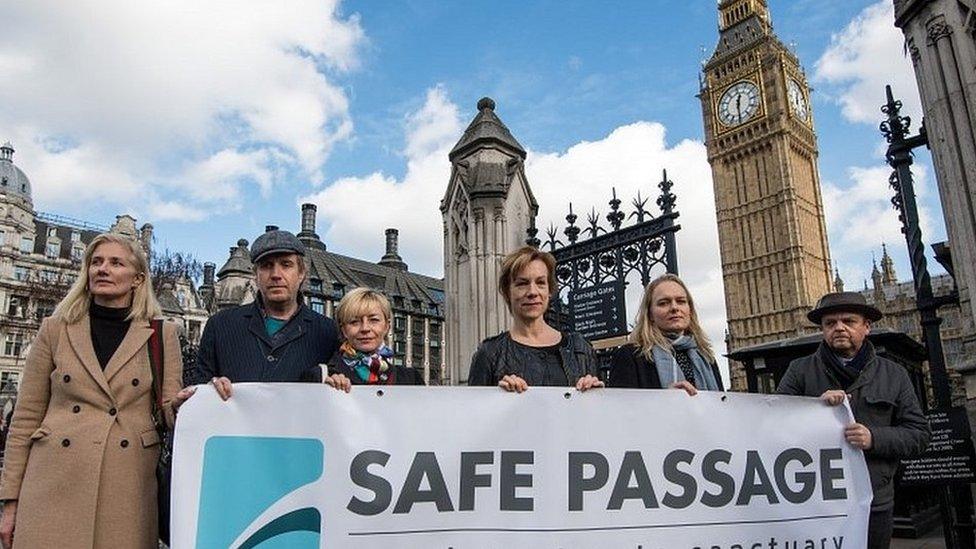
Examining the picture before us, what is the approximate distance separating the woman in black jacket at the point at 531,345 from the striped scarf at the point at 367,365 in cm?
42

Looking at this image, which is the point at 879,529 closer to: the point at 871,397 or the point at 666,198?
the point at 871,397

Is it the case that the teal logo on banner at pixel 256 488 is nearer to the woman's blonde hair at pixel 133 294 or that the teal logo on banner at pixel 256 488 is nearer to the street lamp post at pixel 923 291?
the woman's blonde hair at pixel 133 294

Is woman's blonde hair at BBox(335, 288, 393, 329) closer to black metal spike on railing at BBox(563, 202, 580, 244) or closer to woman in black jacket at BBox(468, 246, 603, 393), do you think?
woman in black jacket at BBox(468, 246, 603, 393)

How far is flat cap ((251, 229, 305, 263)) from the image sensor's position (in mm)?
2879

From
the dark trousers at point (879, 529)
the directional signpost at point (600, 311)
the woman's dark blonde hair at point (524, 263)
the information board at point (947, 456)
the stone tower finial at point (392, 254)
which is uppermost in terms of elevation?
the stone tower finial at point (392, 254)

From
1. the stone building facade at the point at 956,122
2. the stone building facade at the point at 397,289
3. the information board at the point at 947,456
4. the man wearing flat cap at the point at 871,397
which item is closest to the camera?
the man wearing flat cap at the point at 871,397

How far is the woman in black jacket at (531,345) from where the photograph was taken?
9.96 ft

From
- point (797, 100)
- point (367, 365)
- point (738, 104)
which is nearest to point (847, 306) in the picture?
point (367, 365)

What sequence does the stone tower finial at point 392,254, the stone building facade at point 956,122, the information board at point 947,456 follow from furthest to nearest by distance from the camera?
the stone tower finial at point 392,254
the stone building facade at point 956,122
the information board at point 947,456

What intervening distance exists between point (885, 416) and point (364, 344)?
2.63 m

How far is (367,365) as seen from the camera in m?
2.99

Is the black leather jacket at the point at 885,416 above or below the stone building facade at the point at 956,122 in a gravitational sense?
below

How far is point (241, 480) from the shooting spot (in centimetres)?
252

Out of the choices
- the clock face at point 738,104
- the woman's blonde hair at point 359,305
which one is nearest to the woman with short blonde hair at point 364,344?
the woman's blonde hair at point 359,305
